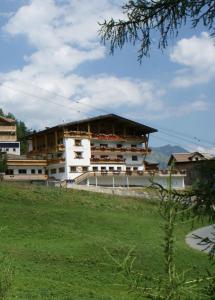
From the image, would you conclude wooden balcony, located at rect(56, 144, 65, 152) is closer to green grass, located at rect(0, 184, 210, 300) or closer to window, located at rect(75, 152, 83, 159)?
window, located at rect(75, 152, 83, 159)

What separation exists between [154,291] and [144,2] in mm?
2353

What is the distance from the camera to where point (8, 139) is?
300 ft

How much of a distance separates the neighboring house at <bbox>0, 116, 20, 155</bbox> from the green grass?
48409mm

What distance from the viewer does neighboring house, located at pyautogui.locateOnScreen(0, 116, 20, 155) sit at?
90.3 m

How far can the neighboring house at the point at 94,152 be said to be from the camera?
6175cm

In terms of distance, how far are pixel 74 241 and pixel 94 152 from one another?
135 feet

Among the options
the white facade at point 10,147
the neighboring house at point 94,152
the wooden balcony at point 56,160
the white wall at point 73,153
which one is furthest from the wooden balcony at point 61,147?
the white facade at point 10,147

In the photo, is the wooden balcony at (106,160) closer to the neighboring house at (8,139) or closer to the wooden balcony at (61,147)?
the wooden balcony at (61,147)

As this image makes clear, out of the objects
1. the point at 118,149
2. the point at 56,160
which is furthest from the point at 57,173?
the point at 118,149

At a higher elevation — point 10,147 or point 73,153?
point 10,147

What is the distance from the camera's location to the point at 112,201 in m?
41.9

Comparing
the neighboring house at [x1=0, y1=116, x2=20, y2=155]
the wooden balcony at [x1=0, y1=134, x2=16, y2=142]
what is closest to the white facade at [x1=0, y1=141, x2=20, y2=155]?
the neighboring house at [x1=0, y1=116, x2=20, y2=155]

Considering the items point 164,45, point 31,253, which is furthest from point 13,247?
point 164,45

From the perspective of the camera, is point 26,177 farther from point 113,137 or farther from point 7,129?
point 7,129
